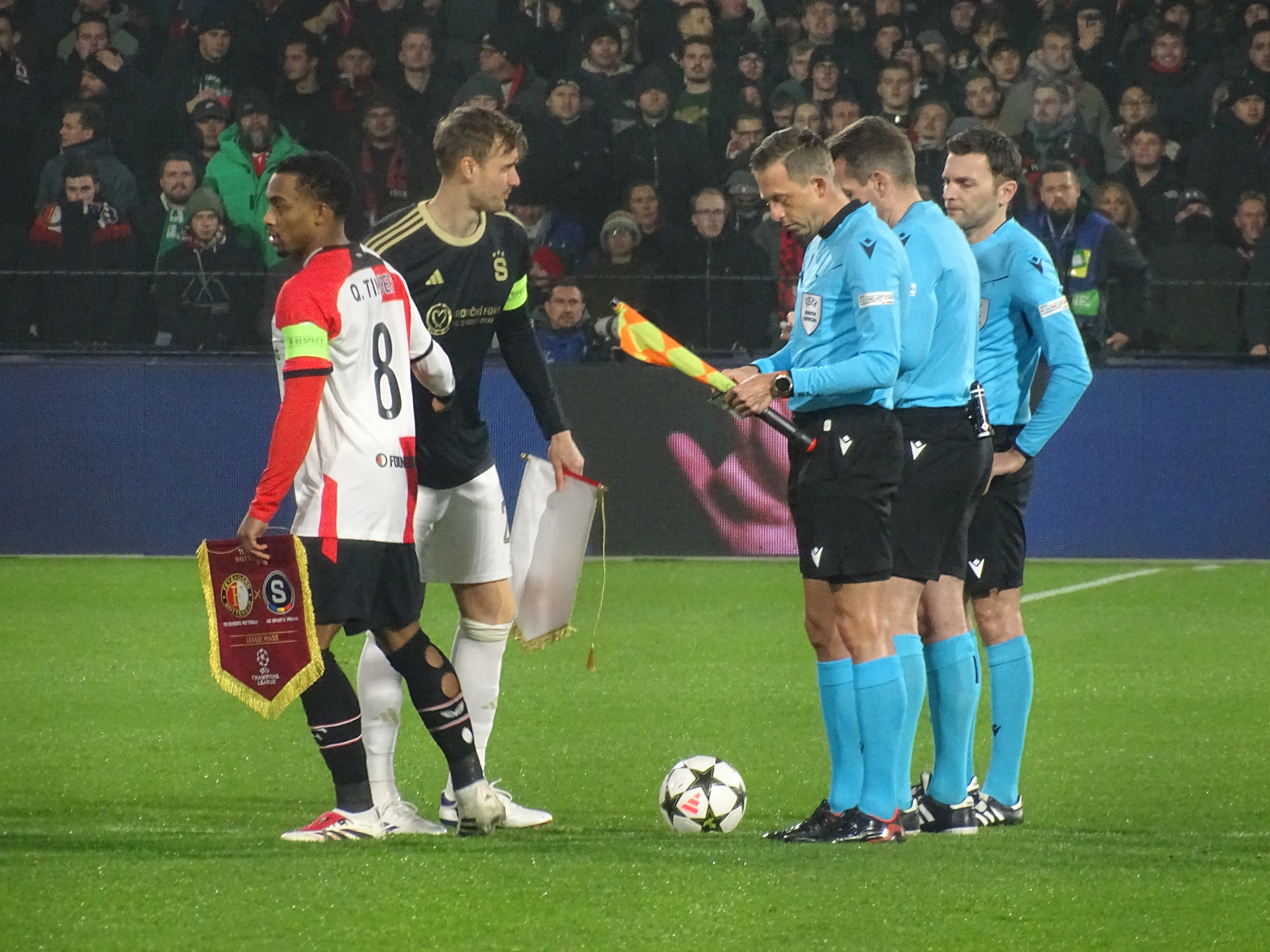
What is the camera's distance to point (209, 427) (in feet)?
38.3

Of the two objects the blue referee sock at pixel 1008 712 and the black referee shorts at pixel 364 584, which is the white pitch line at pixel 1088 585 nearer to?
the blue referee sock at pixel 1008 712

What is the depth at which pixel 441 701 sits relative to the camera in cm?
468

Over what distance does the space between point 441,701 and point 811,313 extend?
4.34 feet

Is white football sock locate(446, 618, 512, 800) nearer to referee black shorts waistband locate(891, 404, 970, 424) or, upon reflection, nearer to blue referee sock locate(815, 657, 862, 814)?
blue referee sock locate(815, 657, 862, 814)

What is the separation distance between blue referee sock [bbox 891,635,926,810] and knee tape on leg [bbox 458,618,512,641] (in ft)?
3.73

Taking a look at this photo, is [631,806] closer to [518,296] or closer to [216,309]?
[518,296]

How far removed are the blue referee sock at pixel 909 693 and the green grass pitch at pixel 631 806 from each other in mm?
155

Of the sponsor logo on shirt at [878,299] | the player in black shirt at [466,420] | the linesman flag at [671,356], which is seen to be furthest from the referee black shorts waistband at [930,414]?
the player in black shirt at [466,420]

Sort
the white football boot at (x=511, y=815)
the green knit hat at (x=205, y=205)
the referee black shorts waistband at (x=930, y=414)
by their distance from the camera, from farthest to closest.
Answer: the green knit hat at (x=205, y=205)
the white football boot at (x=511, y=815)
the referee black shorts waistband at (x=930, y=414)

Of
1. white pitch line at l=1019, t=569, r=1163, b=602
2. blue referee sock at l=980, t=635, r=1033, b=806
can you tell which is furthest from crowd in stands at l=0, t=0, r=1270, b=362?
blue referee sock at l=980, t=635, r=1033, b=806

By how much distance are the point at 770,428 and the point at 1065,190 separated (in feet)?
7.48

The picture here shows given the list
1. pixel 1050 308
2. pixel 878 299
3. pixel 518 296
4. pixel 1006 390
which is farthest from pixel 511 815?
pixel 1050 308

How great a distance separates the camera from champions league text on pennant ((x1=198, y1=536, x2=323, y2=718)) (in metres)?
4.39

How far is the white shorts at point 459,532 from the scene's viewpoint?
511cm
